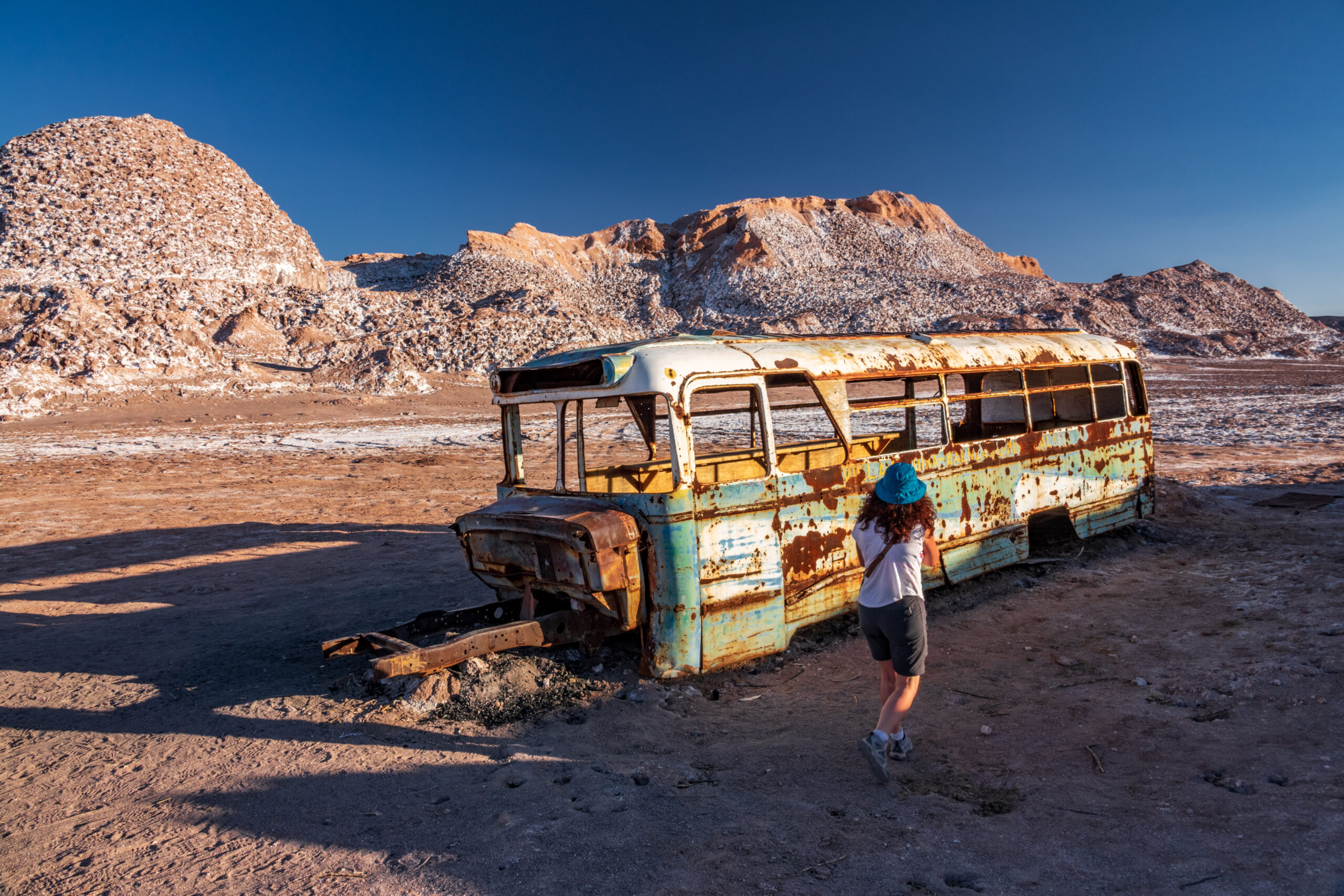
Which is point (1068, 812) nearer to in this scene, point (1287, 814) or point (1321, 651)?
point (1287, 814)

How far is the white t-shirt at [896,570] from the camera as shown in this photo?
3850 millimetres

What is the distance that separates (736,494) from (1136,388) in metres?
6.38

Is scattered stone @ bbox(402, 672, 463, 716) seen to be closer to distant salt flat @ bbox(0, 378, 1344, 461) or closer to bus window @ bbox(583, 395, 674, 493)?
bus window @ bbox(583, 395, 674, 493)

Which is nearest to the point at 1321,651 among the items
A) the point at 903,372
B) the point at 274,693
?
the point at 903,372

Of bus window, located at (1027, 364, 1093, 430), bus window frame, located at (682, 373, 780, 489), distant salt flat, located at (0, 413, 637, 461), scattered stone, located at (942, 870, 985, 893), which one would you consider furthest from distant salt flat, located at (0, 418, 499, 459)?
scattered stone, located at (942, 870, 985, 893)

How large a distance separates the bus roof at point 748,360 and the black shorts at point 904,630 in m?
1.87

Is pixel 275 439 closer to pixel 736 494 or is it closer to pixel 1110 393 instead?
pixel 736 494

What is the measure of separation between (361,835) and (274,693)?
7.27ft

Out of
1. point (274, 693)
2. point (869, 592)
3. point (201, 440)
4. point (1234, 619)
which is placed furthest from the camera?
point (201, 440)

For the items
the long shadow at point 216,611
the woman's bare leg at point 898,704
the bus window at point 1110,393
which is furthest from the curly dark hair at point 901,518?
A: the bus window at point 1110,393

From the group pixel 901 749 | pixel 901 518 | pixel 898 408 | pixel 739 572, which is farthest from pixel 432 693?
pixel 898 408

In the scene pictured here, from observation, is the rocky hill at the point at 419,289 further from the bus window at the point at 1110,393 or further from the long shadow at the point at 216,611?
the bus window at the point at 1110,393

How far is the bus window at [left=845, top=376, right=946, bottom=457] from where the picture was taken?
630 centimetres

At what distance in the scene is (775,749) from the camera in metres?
4.25
